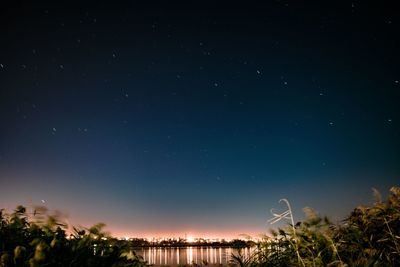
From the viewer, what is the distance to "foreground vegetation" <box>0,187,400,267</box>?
364 cm

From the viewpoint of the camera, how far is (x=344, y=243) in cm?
715

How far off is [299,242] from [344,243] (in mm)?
1035

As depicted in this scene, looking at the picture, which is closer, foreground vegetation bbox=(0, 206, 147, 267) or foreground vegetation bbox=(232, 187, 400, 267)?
foreground vegetation bbox=(0, 206, 147, 267)

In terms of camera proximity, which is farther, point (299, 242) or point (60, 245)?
point (299, 242)

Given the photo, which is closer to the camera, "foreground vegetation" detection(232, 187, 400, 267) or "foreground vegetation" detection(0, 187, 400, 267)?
"foreground vegetation" detection(0, 187, 400, 267)

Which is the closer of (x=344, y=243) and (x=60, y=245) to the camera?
(x=60, y=245)

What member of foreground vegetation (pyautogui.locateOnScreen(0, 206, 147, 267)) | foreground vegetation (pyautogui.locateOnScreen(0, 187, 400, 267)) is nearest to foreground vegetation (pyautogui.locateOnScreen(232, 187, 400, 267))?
foreground vegetation (pyautogui.locateOnScreen(0, 187, 400, 267))

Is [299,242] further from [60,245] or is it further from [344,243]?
[60,245]

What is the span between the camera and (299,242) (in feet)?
22.1

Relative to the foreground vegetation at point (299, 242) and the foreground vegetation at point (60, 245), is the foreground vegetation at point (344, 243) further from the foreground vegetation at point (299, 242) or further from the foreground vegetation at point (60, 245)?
the foreground vegetation at point (60, 245)

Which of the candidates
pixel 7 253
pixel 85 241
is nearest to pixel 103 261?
pixel 85 241

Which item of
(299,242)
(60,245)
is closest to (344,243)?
(299,242)

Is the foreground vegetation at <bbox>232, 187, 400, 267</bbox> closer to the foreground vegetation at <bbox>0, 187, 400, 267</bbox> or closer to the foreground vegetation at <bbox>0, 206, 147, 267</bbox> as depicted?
the foreground vegetation at <bbox>0, 187, 400, 267</bbox>

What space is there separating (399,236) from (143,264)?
5.18 metres
